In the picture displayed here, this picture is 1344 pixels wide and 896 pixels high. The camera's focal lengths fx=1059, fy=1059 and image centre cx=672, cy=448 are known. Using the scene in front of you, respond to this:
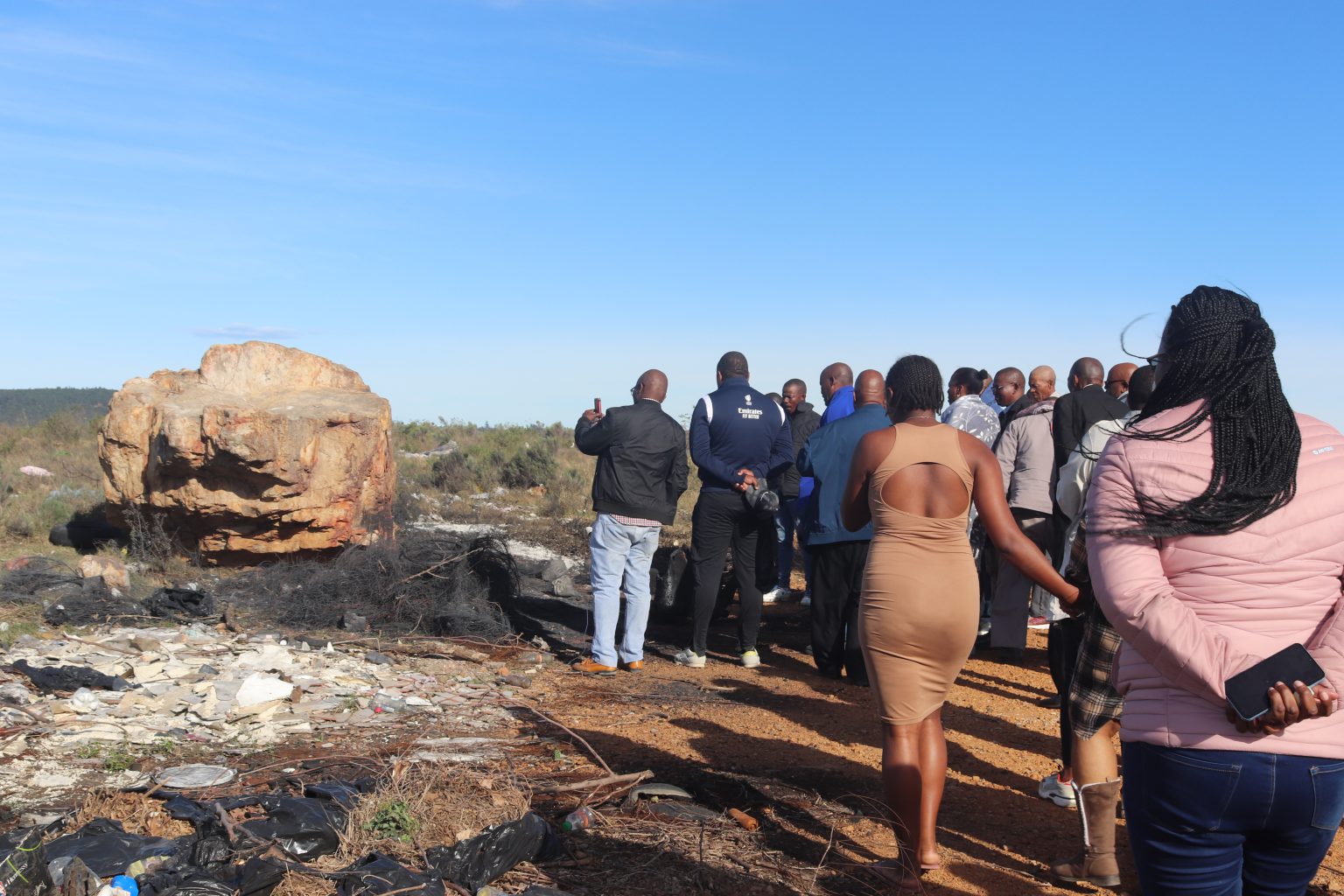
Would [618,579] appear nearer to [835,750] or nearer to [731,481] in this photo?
[731,481]

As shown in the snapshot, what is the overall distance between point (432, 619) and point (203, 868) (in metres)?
5.32

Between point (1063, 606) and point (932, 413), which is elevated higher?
point (932, 413)

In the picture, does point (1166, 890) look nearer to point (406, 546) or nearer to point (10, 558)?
point (406, 546)

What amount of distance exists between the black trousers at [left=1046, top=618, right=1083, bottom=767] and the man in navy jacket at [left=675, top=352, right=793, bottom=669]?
291 centimetres

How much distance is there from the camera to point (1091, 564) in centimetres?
233

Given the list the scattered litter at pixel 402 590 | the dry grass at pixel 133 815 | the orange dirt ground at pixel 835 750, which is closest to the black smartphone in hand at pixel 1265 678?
→ the orange dirt ground at pixel 835 750

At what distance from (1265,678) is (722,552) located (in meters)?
5.99

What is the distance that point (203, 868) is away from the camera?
12.0ft

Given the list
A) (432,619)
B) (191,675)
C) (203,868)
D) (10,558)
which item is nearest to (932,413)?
(203,868)

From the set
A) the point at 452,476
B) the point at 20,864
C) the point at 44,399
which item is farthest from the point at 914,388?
the point at 44,399

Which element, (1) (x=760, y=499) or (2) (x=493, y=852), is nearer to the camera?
(2) (x=493, y=852)

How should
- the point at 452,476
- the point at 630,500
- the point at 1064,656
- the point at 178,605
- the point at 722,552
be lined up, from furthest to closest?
the point at 452,476 < the point at 178,605 < the point at 722,552 < the point at 630,500 < the point at 1064,656

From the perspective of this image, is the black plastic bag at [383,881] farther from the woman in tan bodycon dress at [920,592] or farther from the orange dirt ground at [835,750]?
the woman in tan bodycon dress at [920,592]

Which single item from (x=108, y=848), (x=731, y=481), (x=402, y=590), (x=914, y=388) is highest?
(x=914, y=388)
